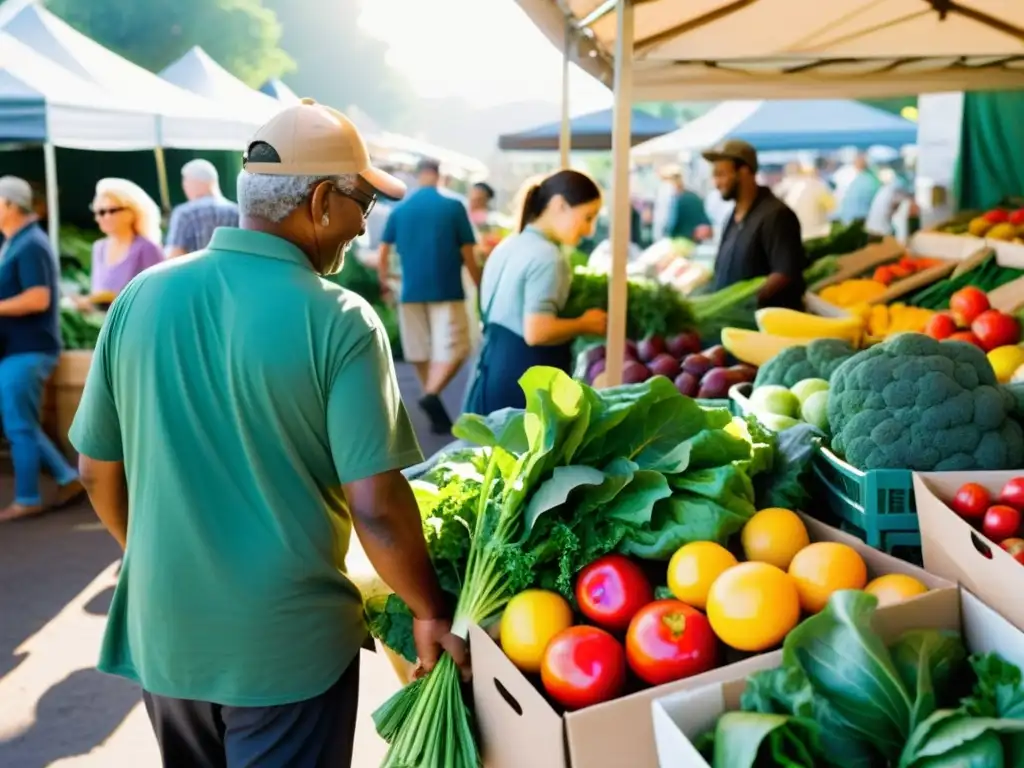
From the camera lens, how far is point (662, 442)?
6.63 ft

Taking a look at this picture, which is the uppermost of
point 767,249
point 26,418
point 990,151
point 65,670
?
point 990,151

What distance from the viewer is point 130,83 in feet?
29.6

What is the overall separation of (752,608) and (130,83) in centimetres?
869

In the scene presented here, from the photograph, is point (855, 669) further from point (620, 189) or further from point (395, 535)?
point (620, 189)

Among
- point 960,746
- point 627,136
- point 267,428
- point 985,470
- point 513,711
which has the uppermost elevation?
point 627,136

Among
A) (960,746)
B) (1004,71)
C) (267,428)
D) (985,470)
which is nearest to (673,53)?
(1004,71)

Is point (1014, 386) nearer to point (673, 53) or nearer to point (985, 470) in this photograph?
point (985, 470)

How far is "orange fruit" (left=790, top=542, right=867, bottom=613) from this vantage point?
180 cm

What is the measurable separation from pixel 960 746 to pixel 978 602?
14.2 inches

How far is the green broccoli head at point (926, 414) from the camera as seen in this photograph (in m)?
2.14

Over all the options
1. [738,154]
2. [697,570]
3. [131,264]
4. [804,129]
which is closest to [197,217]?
[131,264]

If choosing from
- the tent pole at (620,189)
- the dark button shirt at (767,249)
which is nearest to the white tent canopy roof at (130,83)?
the dark button shirt at (767,249)

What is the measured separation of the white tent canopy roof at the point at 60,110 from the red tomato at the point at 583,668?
20.5 ft

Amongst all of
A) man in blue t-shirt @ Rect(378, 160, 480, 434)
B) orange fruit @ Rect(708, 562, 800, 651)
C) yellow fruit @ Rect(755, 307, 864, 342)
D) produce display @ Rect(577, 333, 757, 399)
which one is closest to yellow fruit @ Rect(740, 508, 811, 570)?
orange fruit @ Rect(708, 562, 800, 651)
